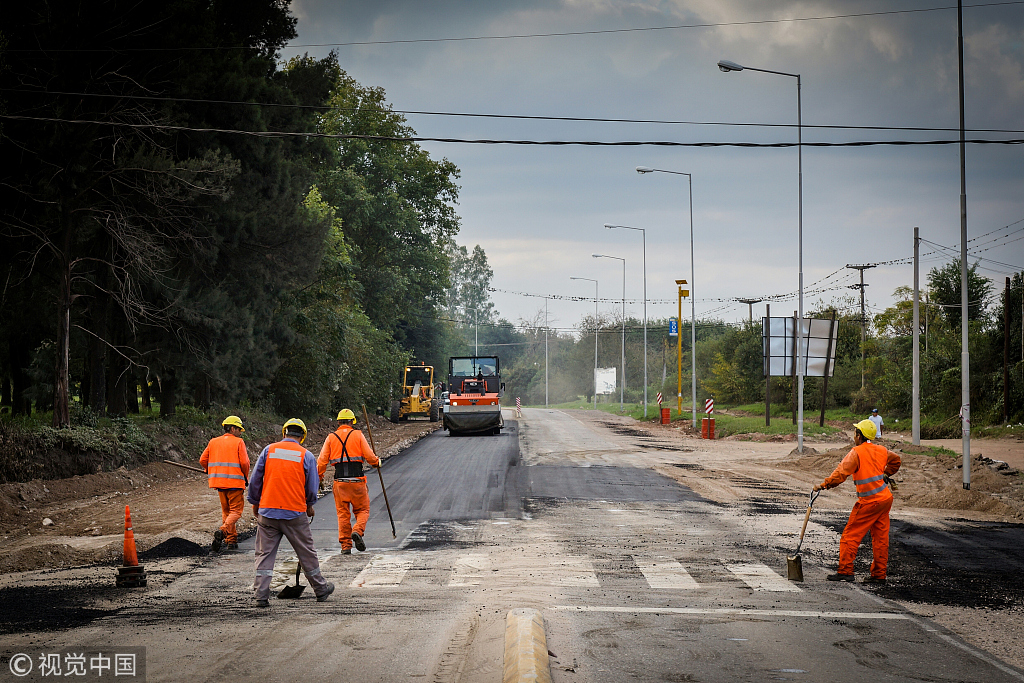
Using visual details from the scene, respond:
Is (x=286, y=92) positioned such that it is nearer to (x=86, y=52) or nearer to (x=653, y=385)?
(x=86, y=52)

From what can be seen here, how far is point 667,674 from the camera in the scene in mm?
6297

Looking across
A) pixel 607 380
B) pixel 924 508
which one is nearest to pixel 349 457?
pixel 924 508

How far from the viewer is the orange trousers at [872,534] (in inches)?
391

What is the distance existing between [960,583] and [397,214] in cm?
4522

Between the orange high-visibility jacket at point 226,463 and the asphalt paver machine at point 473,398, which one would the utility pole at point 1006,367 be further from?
the orange high-visibility jacket at point 226,463

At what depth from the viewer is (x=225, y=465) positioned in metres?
12.2

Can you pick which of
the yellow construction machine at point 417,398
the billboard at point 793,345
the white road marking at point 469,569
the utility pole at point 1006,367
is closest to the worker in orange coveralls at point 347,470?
the white road marking at point 469,569

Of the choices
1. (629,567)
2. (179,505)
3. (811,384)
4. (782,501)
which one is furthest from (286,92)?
(811,384)

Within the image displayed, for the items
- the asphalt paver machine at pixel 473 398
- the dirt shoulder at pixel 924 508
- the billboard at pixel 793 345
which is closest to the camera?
the dirt shoulder at pixel 924 508

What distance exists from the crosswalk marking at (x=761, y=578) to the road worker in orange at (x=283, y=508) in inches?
189

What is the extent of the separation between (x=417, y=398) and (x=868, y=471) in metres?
41.5

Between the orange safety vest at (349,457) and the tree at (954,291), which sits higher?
the tree at (954,291)

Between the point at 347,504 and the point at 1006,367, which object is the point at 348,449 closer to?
the point at 347,504

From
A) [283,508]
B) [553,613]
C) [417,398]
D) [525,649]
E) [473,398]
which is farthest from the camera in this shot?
[417,398]
